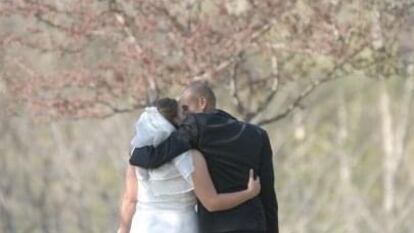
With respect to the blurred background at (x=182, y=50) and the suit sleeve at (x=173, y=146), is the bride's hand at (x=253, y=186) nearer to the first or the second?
the suit sleeve at (x=173, y=146)

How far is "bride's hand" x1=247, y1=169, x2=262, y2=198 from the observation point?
772cm

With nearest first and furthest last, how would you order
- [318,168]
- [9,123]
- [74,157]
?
[9,123], [74,157], [318,168]

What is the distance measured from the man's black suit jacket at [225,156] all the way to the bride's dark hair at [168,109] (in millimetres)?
146

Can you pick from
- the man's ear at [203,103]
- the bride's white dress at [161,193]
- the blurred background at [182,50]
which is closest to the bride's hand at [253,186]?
the bride's white dress at [161,193]

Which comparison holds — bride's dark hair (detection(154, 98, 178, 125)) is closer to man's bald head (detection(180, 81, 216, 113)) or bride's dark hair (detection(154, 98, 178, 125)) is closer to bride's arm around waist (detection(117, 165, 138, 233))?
man's bald head (detection(180, 81, 216, 113))

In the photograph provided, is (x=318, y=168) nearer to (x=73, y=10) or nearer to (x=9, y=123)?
(x=9, y=123)

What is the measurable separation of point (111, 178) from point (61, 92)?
36.7 ft

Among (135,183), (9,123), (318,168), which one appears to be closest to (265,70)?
(135,183)

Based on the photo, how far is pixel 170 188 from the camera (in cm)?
783

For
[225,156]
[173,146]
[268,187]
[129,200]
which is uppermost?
[173,146]

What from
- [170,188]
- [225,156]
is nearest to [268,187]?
[225,156]

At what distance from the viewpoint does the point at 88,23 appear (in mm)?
12320

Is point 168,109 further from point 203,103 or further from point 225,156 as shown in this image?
point 225,156

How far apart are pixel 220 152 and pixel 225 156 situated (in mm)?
33
